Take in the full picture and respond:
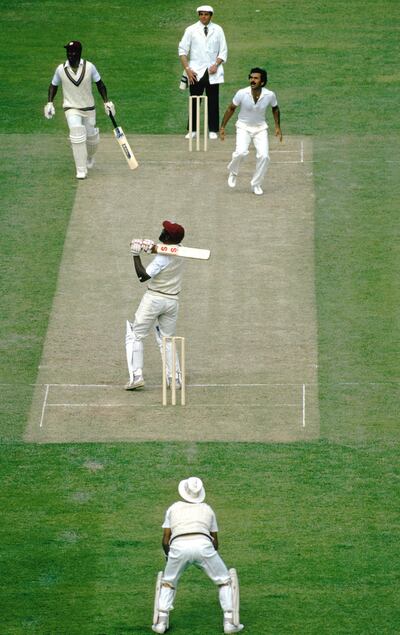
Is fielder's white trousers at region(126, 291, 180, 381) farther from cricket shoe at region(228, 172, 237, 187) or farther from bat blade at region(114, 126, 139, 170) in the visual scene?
cricket shoe at region(228, 172, 237, 187)

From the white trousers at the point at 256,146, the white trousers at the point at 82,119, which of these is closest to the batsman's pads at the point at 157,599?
the white trousers at the point at 256,146

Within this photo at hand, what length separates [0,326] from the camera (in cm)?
2175

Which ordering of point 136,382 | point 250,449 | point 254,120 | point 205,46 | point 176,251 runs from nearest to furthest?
point 250,449 → point 176,251 → point 136,382 → point 254,120 → point 205,46

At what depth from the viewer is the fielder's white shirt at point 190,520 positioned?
15.1 m

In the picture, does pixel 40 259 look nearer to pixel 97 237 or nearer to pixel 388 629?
pixel 97 237

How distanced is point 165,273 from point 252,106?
6.19 m

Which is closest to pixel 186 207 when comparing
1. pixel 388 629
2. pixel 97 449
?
pixel 97 449

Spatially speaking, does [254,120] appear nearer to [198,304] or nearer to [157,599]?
[198,304]

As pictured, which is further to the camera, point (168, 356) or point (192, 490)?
point (168, 356)

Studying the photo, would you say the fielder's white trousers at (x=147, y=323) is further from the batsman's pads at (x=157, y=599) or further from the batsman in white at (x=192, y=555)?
the batsman's pads at (x=157, y=599)

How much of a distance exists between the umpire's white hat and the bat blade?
1088cm

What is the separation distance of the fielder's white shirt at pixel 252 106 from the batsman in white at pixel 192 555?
35.4 feet

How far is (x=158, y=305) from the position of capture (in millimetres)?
19719

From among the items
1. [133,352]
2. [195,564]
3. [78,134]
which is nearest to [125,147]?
[78,134]
